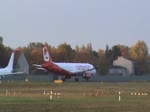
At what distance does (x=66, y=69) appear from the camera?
395ft

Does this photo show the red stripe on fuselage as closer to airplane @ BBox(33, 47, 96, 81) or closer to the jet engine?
airplane @ BBox(33, 47, 96, 81)

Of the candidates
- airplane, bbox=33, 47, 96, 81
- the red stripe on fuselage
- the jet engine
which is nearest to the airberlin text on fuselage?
airplane, bbox=33, 47, 96, 81

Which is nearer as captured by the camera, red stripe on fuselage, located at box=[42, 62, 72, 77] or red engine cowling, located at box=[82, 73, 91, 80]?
red stripe on fuselage, located at box=[42, 62, 72, 77]

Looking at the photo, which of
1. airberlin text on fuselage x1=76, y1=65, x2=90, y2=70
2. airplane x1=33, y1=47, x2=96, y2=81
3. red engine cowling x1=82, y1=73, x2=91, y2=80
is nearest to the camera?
airplane x1=33, y1=47, x2=96, y2=81

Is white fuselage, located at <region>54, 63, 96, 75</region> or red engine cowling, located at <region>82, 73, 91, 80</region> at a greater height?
white fuselage, located at <region>54, 63, 96, 75</region>

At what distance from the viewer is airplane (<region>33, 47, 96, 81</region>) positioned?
118875mm

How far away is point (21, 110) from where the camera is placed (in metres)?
32.4

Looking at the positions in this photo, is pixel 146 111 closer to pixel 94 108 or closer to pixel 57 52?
pixel 94 108

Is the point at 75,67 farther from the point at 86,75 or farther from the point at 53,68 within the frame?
the point at 53,68

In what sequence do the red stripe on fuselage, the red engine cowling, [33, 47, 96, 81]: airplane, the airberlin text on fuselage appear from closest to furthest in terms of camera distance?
the red stripe on fuselage → [33, 47, 96, 81]: airplane → the red engine cowling → the airberlin text on fuselage

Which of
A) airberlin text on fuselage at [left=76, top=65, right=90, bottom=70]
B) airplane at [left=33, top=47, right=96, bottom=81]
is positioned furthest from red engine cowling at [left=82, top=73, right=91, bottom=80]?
airberlin text on fuselage at [left=76, top=65, right=90, bottom=70]

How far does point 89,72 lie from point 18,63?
16243 millimetres

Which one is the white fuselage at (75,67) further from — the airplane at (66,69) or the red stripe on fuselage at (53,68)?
the red stripe on fuselage at (53,68)

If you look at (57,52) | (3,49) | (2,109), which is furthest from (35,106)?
(57,52)
